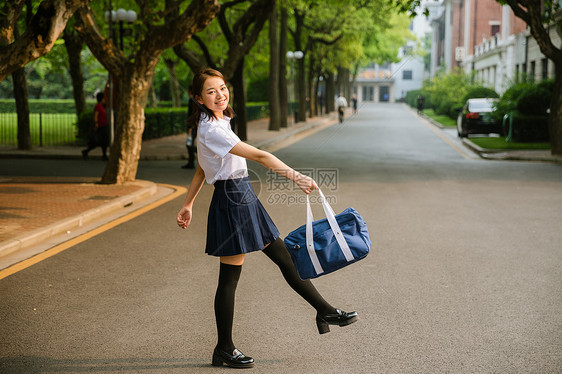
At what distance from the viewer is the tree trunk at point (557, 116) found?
18953 millimetres

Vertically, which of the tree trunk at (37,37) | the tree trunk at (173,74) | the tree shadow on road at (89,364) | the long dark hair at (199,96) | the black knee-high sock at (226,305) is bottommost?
the tree shadow on road at (89,364)

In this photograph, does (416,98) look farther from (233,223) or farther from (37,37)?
(233,223)

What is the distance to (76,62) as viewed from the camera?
2478cm

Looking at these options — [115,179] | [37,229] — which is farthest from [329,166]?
[37,229]

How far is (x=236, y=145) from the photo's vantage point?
13.1 ft

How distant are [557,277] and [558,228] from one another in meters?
2.74

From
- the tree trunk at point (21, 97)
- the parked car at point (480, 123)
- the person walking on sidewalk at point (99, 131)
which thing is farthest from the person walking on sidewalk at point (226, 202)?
the parked car at point (480, 123)

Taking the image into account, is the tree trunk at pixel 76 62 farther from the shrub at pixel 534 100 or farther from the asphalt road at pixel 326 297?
the asphalt road at pixel 326 297

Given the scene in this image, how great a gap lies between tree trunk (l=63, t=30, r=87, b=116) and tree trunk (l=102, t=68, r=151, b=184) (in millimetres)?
12389

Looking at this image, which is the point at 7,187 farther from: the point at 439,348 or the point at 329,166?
the point at 439,348

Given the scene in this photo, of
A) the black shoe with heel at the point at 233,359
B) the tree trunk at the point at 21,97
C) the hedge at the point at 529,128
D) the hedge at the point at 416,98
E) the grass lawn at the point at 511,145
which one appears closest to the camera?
the black shoe with heel at the point at 233,359

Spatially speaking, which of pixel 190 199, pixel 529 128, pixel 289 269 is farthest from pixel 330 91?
pixel 289 269

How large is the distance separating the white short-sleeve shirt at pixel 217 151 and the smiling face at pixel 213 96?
6 cm

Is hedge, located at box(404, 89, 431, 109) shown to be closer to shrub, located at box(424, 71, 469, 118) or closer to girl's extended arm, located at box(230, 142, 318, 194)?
shrub, located at box(424, 71, 469, 118)
